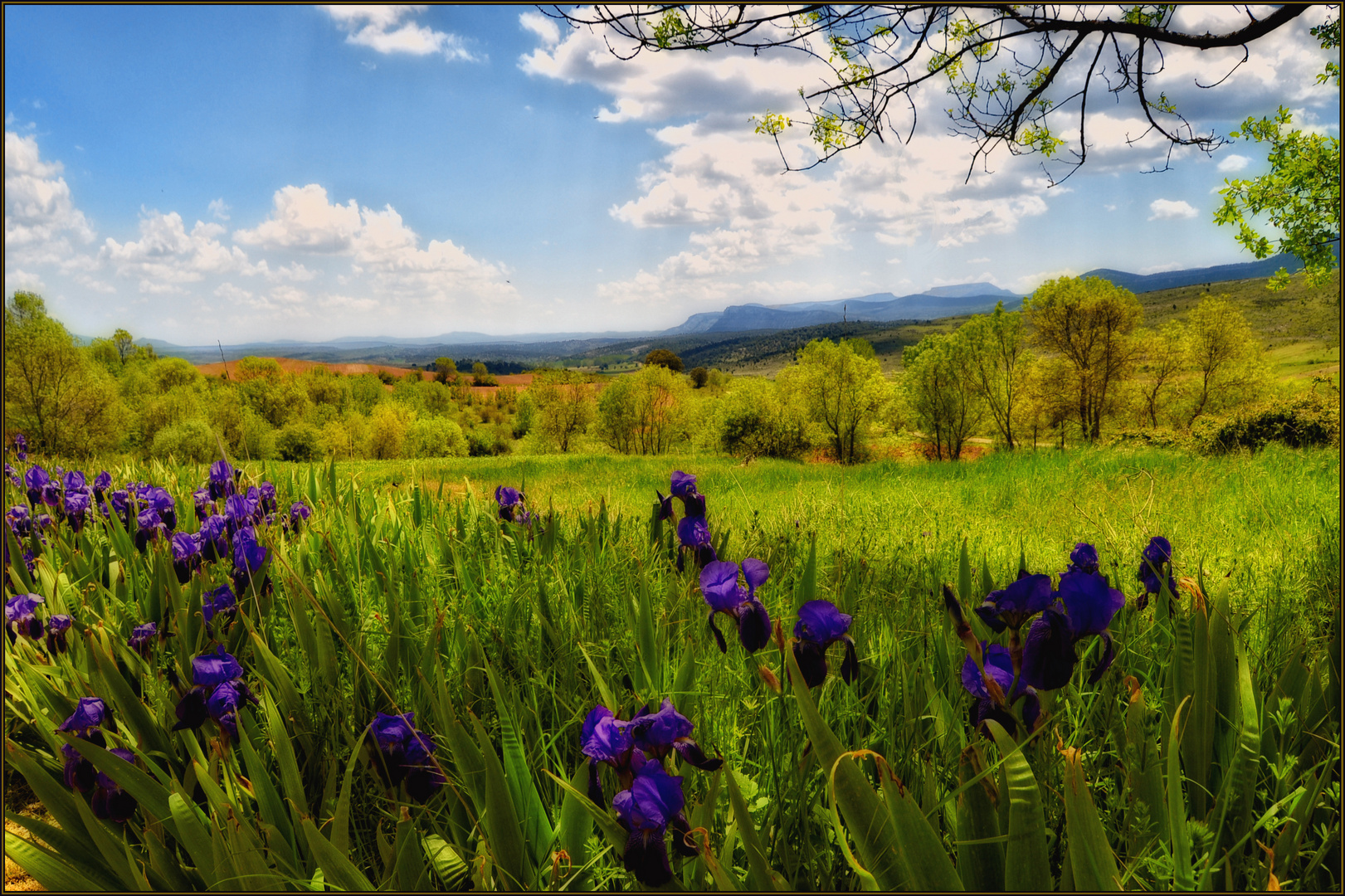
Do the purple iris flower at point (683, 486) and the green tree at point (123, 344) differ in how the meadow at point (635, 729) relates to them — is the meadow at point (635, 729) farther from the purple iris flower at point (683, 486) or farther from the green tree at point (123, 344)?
the green tree at point (123, 344)

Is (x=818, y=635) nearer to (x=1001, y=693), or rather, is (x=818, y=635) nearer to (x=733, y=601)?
(x=733, y=601)

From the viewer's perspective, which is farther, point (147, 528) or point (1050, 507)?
point (1050, 507)

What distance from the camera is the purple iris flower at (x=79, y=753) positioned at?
150 centimetres

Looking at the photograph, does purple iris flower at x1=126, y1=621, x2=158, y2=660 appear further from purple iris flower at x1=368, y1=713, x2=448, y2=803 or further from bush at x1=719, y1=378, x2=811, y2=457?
bush at x1=719, y1=378, x2=811, y2=457

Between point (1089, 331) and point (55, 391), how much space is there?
138 feet

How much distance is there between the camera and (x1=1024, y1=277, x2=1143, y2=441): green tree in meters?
24.4

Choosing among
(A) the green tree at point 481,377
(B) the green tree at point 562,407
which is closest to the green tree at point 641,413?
(B) the green tree at point 562,407

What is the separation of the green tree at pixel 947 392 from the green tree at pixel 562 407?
95.4 ft

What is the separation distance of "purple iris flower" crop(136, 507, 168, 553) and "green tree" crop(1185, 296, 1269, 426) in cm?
3181

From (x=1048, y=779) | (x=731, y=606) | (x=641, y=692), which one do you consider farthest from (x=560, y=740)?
(x=1048, y=779)

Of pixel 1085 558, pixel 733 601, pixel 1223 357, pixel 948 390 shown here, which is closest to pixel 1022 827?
pixel 733 601

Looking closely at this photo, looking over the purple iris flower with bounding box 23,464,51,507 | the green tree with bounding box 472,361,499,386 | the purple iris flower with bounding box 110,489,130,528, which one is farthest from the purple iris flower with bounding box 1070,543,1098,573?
the green tree with bounding box 472,361,499,386

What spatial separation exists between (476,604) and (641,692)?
115 cm

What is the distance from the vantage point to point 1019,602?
45.8 inches
